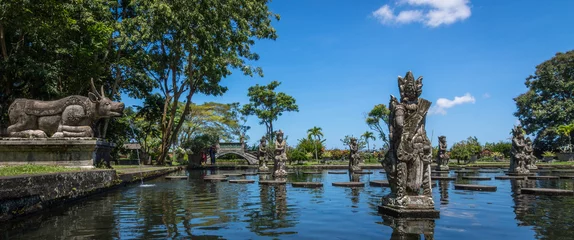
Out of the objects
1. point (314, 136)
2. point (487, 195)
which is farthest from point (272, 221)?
point (314, 136)

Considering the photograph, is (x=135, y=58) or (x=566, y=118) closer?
(x=135, y=58)

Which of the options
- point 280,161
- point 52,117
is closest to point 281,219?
point 52,117

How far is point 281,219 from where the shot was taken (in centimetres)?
579

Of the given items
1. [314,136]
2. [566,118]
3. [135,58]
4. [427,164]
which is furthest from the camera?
[314,136]

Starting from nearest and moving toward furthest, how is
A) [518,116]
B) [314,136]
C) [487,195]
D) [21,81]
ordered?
[487,195] < [21,81] < [518,116] < [314,136]

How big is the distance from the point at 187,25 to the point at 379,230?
18.6 m

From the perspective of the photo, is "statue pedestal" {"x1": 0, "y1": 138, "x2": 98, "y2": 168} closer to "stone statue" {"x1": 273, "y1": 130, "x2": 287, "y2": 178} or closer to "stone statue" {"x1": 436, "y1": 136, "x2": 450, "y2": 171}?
"stone statue" {"x1": 273, "y1": 130, "x2": 287, "y2": 178}

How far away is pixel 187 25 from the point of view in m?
20.9

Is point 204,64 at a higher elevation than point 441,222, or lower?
higher

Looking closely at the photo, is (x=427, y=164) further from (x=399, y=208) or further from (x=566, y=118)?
(x=566, y=118)

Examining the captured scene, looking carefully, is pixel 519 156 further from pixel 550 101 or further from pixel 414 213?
pixel 550 101

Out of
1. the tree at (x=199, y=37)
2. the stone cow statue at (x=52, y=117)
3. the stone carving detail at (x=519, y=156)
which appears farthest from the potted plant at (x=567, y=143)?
the stone cow statue at (x=52, y=117)

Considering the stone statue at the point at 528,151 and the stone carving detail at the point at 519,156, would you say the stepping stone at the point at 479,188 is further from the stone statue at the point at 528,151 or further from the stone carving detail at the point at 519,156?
the stone statue at the point at 528,151

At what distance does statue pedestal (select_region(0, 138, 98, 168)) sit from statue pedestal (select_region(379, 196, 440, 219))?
776 centimetres
